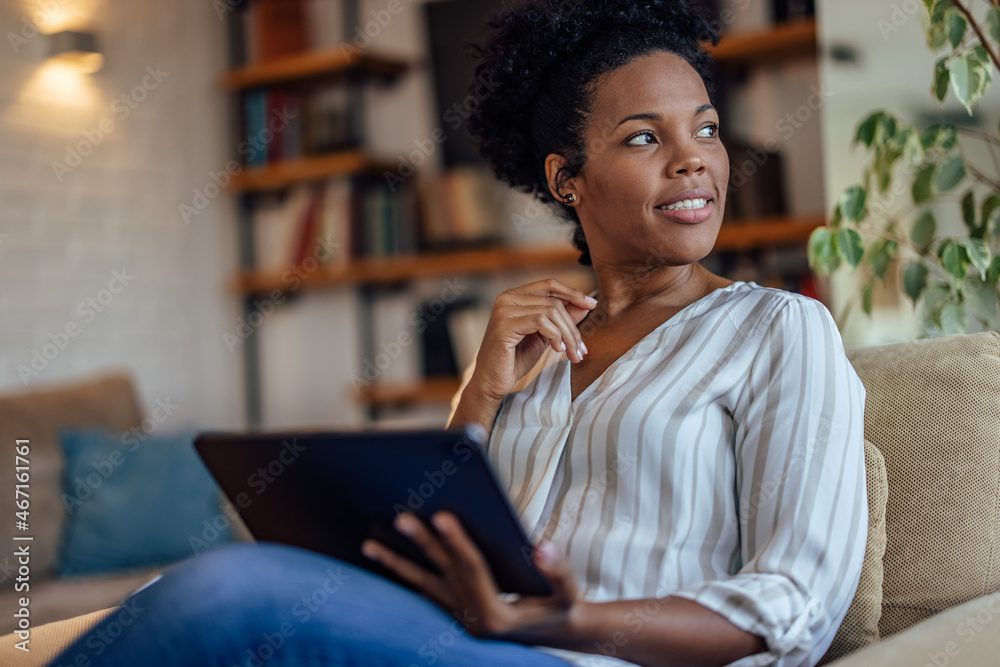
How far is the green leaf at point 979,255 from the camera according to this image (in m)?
1.47

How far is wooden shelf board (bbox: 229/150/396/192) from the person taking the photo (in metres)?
3.34

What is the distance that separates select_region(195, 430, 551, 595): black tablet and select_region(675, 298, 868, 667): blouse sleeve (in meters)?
0.24

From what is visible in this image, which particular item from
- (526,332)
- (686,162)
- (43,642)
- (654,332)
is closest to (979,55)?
(686,162)

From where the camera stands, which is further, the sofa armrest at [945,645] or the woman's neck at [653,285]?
the woman's neck at [653,285]

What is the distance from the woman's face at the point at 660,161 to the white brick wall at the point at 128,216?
244 centimetres

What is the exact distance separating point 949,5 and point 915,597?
1.02 m

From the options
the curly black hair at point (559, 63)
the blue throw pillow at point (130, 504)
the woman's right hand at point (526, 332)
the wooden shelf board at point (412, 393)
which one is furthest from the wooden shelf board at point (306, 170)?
the woman's right hand at point (526, 332)

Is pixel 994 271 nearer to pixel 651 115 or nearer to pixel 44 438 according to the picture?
pixel 651 115

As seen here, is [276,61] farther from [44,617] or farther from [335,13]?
[44,617]

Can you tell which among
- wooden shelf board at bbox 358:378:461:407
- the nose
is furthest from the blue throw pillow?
the nose

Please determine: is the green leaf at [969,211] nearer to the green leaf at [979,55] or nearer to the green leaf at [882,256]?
the green leaf at [882,256]

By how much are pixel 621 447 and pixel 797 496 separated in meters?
0.21

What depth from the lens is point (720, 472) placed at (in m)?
1.02

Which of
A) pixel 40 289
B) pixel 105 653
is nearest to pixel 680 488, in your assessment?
pixel 105 653
